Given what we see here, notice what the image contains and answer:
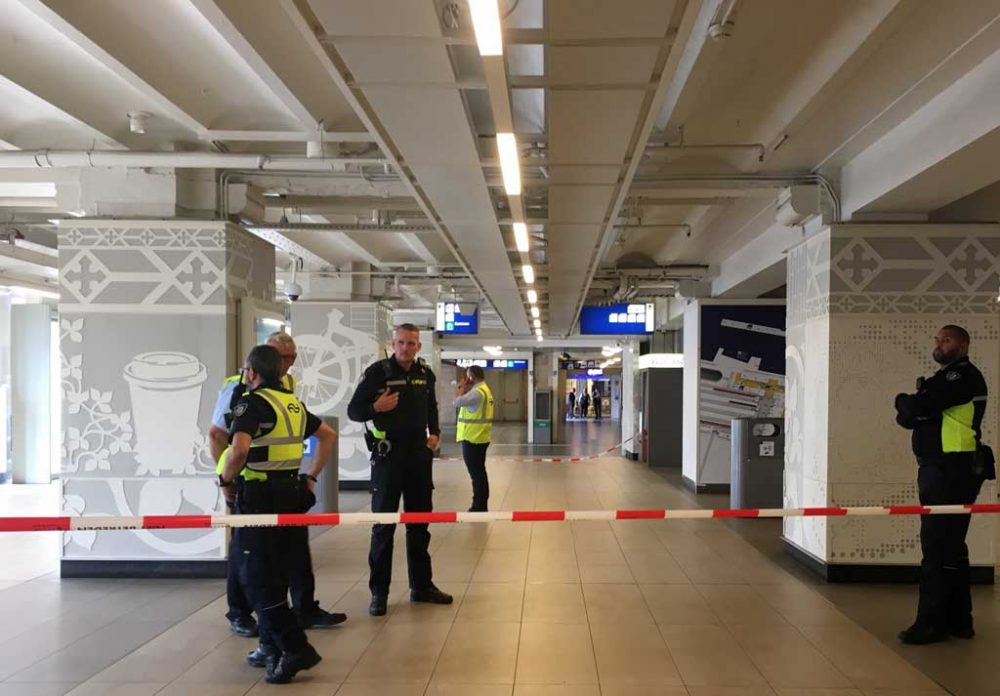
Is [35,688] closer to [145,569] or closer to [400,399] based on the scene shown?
[145,569]

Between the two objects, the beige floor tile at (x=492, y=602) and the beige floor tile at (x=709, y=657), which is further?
the beige floor tile at (x=492, y=602)

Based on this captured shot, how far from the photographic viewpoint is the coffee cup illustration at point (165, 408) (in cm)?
517

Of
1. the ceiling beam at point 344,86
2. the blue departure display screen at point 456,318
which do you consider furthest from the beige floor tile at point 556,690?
the blue departure display screen at point 456,318

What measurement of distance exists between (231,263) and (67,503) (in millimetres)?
2061

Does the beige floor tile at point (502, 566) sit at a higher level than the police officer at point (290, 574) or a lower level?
lower

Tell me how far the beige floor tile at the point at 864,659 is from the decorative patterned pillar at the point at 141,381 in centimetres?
395

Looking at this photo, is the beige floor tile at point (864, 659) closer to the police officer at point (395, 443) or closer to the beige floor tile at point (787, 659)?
the beige floor tile at point (787, 659)

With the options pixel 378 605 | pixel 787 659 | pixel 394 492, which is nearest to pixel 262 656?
pixel 378 605

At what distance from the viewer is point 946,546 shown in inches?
151

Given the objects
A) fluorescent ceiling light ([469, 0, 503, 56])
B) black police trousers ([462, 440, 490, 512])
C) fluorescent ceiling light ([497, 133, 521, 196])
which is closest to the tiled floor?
black police trousers ([462, 440, 490, 512])

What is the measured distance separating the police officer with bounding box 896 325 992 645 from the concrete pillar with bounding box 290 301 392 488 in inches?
291

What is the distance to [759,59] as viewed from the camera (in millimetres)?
3791

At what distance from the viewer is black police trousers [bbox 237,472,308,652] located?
3.31m

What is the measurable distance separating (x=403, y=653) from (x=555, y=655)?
0.79 metres
